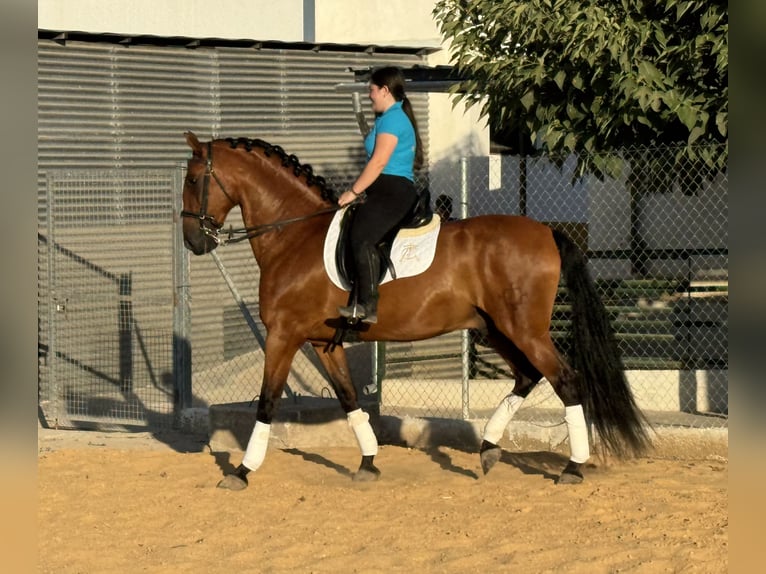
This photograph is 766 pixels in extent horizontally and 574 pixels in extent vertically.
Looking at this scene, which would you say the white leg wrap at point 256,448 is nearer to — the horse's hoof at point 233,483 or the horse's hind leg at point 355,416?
the horse's hoof at point 233,483

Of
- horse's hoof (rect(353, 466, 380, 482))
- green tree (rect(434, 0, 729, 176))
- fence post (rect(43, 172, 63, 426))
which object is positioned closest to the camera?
horse's hoof (rect(353, 466, 380, 482))

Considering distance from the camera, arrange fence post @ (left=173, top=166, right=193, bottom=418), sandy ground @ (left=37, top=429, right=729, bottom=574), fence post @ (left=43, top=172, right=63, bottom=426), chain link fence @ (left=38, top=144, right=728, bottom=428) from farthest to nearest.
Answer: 1. fence post @ (left=43, top=172, right=63, bottom=426)
2. fence post @ (left=173, top=166, right=193, bottom=418)
3. chain link fence @ (left=38, top=144, right=728, bottom=428)
4. sandy ground @ (left=37, top=429, right=729, bottom=574)

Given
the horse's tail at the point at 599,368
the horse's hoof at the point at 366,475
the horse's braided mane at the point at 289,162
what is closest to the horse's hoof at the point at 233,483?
the horse's hoof at the point at 366,475

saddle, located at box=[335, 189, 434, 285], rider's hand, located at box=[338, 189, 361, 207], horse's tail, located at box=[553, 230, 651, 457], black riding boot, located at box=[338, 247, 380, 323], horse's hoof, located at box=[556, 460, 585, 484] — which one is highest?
rider's hand, located at box=[338, 189, 361, 207]

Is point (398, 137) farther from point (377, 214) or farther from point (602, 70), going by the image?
point (602, 70)

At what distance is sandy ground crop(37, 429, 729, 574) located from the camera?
6.09 m

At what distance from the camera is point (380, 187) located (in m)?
7.87

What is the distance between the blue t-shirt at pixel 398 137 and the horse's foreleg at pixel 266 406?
149 cm

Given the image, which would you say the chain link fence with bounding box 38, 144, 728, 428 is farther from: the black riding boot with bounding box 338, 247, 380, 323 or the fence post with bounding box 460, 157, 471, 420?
the black riding boot with bounding box 338, 247, 380, 323

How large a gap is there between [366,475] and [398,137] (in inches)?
101

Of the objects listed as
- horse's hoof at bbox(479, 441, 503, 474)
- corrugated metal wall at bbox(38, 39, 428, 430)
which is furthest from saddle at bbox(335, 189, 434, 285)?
corrugated metal wall at bbox(38, 39, 428, 430)

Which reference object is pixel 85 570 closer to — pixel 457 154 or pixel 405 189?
pixel 405 189

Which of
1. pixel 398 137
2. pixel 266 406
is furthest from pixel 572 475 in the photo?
pixel 398 137
